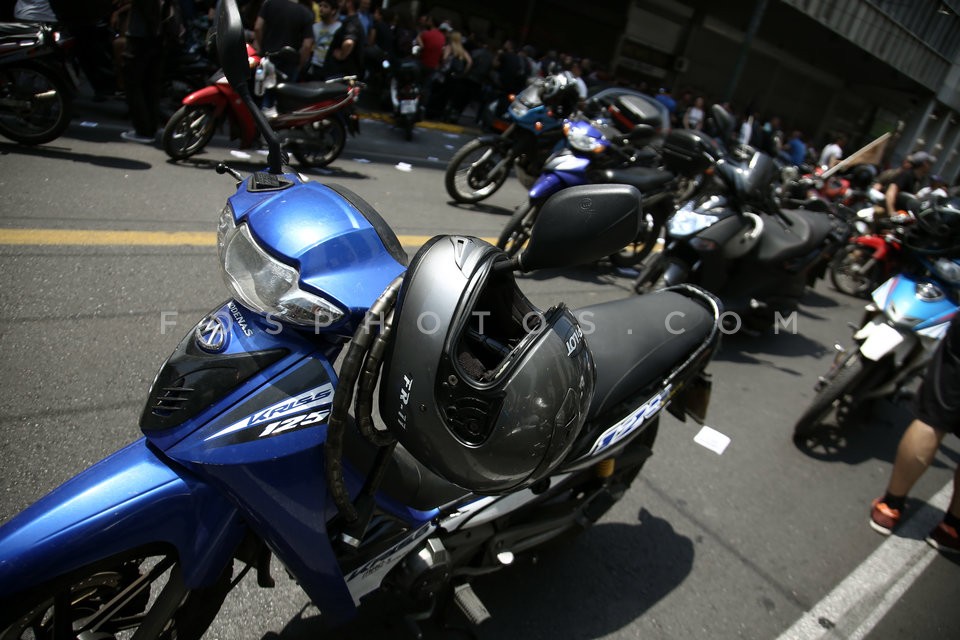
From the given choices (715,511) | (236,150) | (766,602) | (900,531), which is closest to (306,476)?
(766,602)

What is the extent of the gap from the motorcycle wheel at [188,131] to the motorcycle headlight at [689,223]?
4.54 meters

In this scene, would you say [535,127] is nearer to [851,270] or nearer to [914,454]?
[914,454]

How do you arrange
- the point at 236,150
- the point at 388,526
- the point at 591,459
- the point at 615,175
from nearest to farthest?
the point at 388,526 → the point at 591,459 → the point at 615,175 → the point at 236,150

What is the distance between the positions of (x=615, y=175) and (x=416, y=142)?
5.15 m

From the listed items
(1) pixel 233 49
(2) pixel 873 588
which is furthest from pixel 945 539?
(1) pixel 233 49

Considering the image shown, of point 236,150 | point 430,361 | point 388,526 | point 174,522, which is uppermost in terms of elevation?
point 430,361

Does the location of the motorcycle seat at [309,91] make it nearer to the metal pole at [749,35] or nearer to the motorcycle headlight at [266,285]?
the motorcycle headlight at [266,285]

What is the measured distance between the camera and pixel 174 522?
1284mm

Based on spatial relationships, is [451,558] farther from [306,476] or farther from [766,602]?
[766,602]

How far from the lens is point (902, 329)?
11.6 ft

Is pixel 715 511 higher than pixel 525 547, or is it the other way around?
pixel 525 547

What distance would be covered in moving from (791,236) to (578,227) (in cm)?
424

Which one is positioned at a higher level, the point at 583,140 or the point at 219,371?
the point at 583,140

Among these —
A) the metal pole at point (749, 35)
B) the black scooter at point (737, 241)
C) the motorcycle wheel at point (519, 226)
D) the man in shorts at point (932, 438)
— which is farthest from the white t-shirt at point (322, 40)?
the metal pole at point (749, 35)
